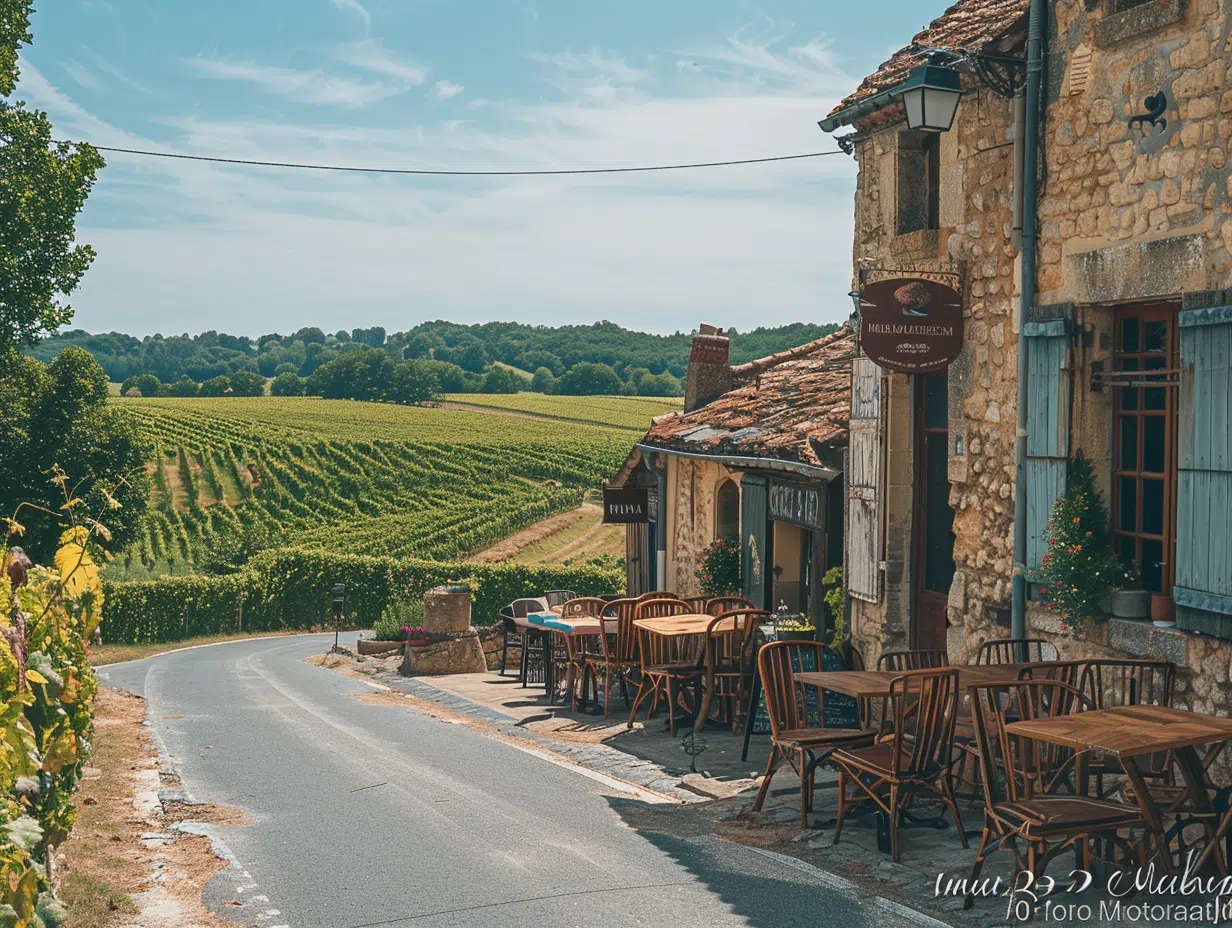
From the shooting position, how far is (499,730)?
1201 centimetres

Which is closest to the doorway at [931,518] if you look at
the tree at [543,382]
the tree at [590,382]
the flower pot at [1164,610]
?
the flower pot at [1164,610]

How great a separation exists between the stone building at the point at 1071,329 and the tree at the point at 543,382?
3875 inches

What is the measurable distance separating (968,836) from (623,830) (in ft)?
6.54

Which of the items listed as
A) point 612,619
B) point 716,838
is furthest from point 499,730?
point 716,838

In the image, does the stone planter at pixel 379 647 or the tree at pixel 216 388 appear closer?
the stone planter at pixel 379 647

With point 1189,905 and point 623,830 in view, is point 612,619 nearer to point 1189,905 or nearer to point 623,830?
point 623,830

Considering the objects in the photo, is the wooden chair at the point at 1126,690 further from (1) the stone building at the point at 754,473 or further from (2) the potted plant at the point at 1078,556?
(1) the stone building at the point at 754,473

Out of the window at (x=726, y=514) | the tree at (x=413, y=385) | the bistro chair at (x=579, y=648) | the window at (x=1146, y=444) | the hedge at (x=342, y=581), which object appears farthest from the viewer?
the tree at (x=413, y=385)

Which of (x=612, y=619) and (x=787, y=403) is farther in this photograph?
(x=787, y=403)

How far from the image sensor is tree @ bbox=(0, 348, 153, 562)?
3478cm

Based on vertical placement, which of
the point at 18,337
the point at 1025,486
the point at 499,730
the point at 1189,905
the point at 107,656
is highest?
the point at 18,337

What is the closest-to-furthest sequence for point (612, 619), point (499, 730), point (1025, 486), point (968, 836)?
point (968, 836) < point (1025, 486) < point (499, 730) < point (612, 619)

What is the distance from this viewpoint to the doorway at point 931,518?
9703mm

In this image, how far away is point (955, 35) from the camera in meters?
9.58
